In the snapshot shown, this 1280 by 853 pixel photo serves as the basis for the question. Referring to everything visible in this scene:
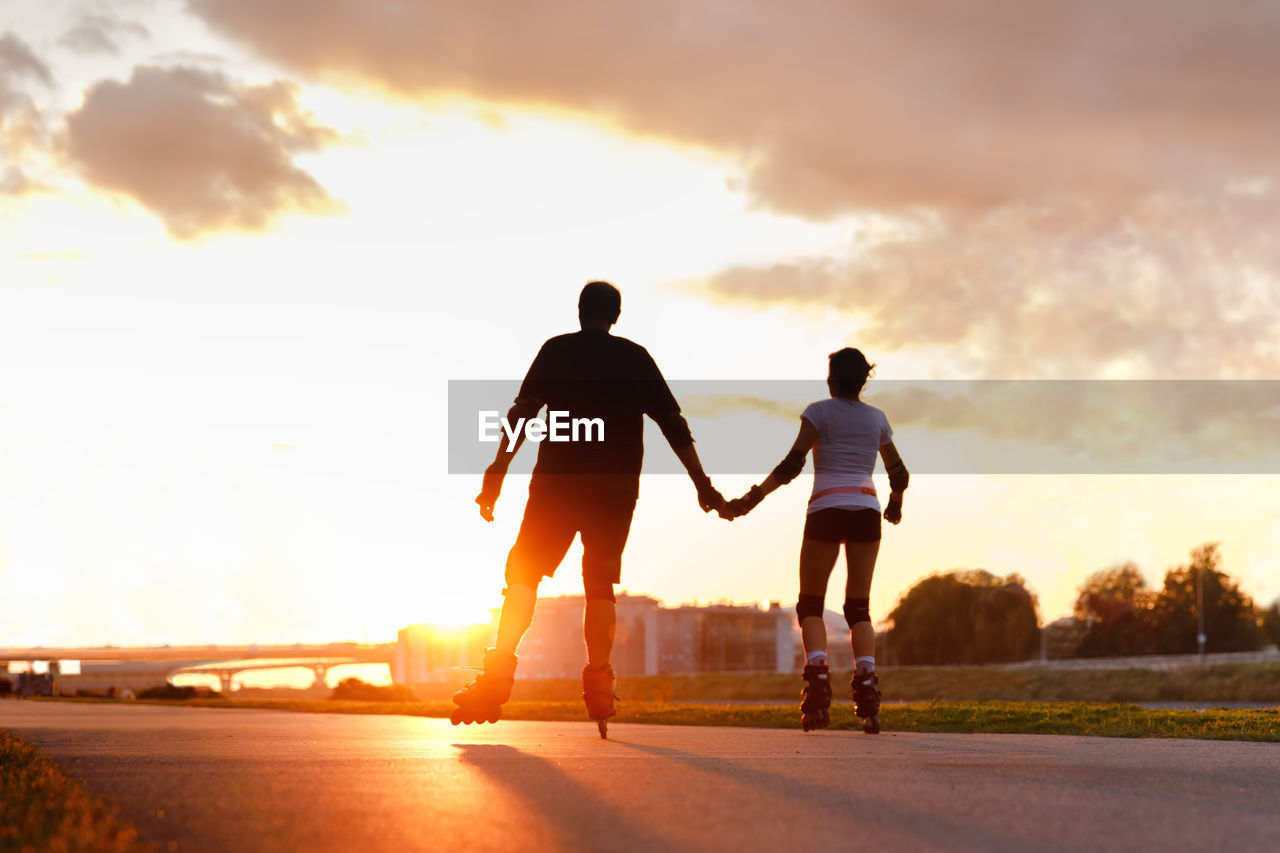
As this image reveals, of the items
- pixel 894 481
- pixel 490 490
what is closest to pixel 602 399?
pixel 490 490

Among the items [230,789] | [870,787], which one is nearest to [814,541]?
[870,787]

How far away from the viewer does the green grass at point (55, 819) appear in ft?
10.5

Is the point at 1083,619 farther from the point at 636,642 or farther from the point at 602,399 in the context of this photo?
the point at 602,399

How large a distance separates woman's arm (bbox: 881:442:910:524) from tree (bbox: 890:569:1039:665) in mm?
84539

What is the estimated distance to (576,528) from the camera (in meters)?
7.65

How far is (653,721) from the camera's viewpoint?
12125 mm

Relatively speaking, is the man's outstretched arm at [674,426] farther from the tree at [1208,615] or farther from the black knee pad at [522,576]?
the tree at [1208,615]

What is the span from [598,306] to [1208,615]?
12085cm

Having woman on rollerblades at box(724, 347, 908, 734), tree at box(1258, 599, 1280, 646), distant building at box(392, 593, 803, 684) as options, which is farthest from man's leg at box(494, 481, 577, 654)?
tree at box(1258, 599, 1280, 646)

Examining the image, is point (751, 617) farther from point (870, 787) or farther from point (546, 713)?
point (870, 787)

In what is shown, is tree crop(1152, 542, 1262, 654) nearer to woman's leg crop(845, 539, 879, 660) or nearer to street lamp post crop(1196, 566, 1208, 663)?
street lamp post crop(1196, 566, 1208, 663)

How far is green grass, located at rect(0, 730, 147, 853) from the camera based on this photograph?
321 cm

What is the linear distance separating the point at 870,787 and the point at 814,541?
4454 mm

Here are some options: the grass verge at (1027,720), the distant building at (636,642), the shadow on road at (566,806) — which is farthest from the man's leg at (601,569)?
the distant building at (636,642)
